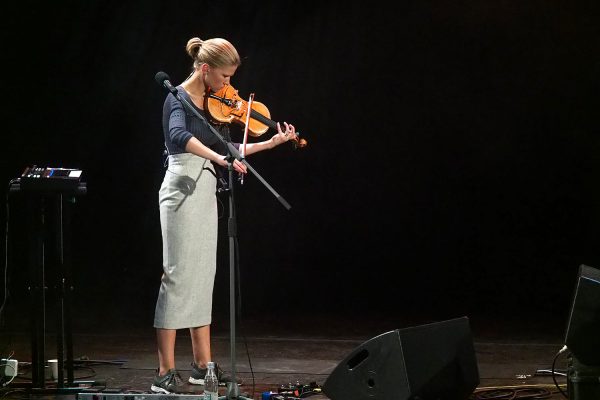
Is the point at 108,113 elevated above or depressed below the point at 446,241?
above

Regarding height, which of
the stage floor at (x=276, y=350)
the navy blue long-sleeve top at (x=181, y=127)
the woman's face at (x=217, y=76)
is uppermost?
the woman's face at (x=217, y=76)

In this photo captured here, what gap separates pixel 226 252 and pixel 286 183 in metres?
0.75

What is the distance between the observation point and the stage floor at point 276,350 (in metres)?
3.90

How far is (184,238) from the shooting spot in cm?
365

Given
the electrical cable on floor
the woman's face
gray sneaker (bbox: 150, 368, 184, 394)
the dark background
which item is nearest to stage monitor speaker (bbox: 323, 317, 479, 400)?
the electrical cable on floor

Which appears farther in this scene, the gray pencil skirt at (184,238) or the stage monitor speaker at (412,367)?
the gray pencil skirt at (184,238)

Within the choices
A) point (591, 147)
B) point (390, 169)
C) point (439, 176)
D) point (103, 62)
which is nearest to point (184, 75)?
point (103, 62)

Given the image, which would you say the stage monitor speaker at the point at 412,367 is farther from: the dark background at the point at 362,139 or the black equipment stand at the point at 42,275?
the dark background at the point at 362,139

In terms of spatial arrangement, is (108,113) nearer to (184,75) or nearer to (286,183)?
(184,75)

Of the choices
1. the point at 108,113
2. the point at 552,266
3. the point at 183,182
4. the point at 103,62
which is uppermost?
the point at 103,62

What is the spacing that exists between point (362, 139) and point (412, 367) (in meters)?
3.70

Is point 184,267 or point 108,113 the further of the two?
point 108,113

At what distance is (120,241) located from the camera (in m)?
6.64

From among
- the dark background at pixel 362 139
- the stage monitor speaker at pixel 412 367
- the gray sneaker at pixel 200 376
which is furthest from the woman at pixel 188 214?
the dark background at pixel 362 139
